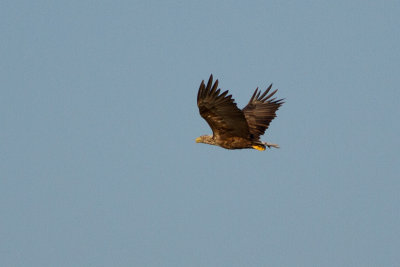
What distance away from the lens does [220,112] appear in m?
19.5

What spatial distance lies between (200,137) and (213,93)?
3579 mm

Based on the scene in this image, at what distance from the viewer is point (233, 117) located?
19750 millimetres

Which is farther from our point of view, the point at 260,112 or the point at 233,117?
the point at 260,112

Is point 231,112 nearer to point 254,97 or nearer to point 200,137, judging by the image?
point 200,137

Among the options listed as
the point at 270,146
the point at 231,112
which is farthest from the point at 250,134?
the point at 231,112

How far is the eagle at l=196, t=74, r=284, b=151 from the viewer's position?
1884cm

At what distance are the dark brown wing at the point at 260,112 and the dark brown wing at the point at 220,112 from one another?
4.57 feet

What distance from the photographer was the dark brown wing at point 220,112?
61.4 feet

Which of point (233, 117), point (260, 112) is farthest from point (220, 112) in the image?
point (260, 112)

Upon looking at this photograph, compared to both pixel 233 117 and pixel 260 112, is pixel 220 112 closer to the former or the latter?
pixel 233 117

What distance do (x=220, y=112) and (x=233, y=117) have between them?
47 cm

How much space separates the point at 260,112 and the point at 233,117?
3829 mm

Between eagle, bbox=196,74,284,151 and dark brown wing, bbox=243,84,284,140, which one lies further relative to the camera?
dark brown wing, bbox=243,84,284,140

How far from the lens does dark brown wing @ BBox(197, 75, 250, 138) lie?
18.7m
